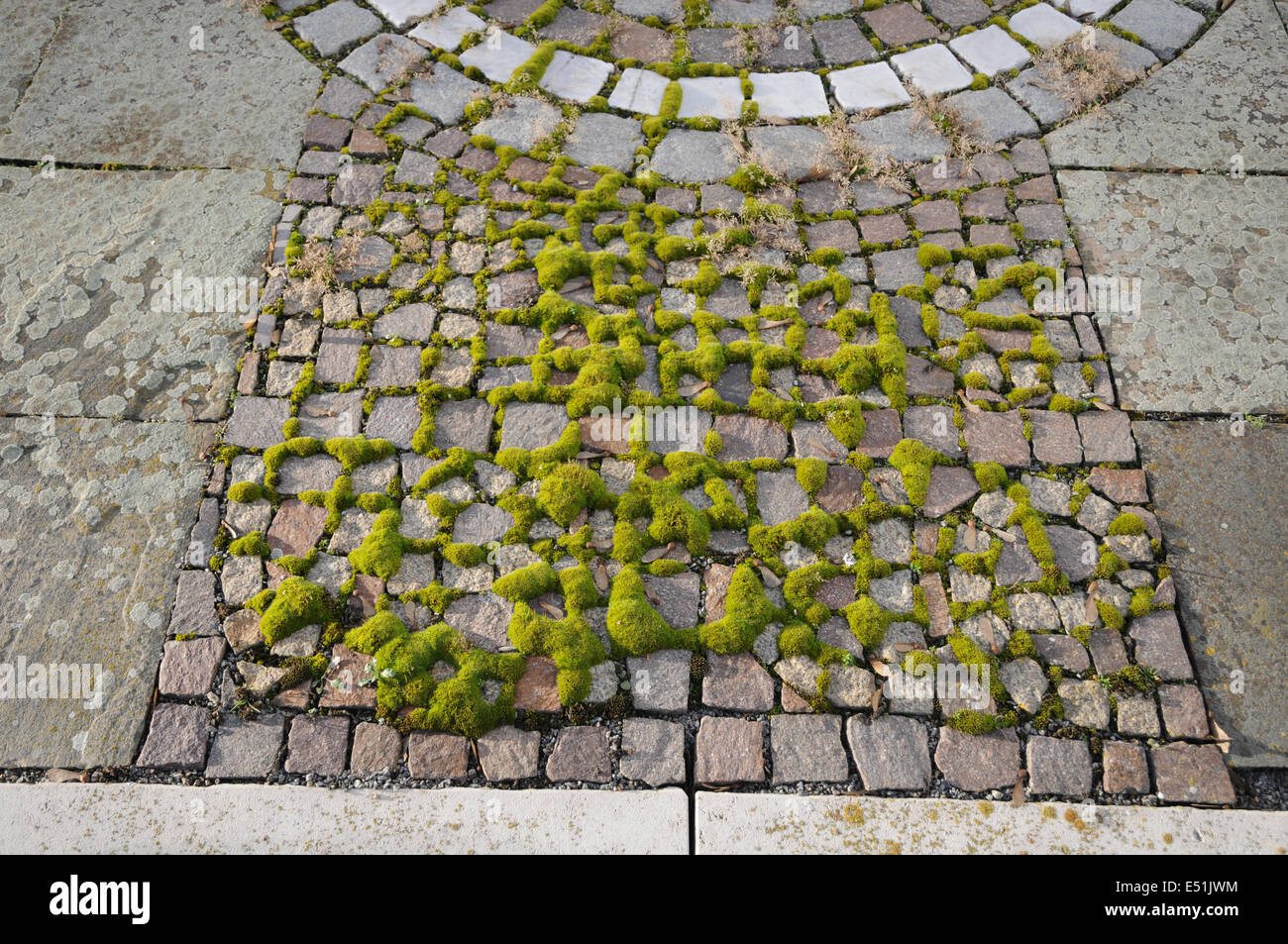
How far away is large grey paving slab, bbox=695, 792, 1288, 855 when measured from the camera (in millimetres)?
3102

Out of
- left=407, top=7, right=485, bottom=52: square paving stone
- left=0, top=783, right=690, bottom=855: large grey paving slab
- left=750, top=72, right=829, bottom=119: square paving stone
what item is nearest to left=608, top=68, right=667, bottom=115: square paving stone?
left=750, top=72, right=829, bottom=119: square paving stone

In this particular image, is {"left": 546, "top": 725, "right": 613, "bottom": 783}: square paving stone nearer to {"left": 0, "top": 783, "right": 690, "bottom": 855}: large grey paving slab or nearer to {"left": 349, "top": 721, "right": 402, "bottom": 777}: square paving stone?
{"left": 0, "top": 783, "right": 690, "bottom": 855}: large grey paving slab

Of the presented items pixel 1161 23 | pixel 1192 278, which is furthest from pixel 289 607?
pixel 1161 23

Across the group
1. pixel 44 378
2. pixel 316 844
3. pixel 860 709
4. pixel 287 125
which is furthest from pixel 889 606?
pixel 287 125

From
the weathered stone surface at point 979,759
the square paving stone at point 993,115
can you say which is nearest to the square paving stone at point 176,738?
the weathered stone surface at point 979,759

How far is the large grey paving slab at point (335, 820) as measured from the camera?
3088mm

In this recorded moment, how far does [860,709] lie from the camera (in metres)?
3.40

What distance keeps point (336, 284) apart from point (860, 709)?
11.1 ft

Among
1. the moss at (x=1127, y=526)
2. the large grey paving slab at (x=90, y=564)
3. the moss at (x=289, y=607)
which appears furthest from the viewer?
the moss at (x=1127, y=526)

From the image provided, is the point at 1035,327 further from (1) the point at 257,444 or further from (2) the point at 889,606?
(1) the point at 257,444

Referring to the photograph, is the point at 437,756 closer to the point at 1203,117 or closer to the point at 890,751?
the point at 890,751

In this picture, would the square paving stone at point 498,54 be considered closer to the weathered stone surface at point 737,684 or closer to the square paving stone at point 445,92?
the square paving stone at point 445,92

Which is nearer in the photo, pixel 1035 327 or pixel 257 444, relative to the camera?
pixel 257 444

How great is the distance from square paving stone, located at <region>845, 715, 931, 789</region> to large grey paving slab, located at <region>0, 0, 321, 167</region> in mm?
4486
